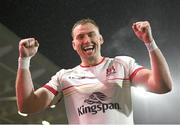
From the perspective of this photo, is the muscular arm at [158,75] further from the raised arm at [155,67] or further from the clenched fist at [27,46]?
the clenched fist at [27,46]

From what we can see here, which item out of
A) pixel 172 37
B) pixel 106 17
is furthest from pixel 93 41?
pixel 172 37

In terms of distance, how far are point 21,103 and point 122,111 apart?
579 millimetres

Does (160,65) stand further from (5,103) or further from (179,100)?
(179,100)

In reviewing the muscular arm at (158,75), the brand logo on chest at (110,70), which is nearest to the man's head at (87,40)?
the brand logo on chest at (110,70)

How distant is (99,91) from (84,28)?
0.43 meters

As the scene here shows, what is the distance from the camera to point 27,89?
2.28 m

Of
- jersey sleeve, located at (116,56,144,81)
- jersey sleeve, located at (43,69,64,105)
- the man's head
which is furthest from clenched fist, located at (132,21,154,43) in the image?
jersey sleeve, located at (43,69,64,105)

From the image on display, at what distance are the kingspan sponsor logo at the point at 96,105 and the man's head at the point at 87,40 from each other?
0.27 metres

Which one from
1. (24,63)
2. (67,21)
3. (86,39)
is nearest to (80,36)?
(86,39)

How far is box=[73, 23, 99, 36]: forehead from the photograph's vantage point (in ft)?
8.22

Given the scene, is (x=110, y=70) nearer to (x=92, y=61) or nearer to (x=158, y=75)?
(x=92, y=61)

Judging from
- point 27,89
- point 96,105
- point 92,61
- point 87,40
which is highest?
point 87,40

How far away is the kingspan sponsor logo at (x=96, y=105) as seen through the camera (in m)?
2.30

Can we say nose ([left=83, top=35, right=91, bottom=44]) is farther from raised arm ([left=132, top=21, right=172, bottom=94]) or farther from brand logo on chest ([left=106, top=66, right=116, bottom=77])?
raised arm ([left=132, top=21, right=172, bottom=94])
